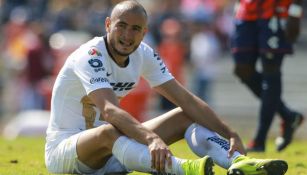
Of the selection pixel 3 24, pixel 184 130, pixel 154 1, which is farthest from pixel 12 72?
pixel 184 130

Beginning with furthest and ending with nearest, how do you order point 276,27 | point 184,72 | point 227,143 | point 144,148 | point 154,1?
point 154,1
point 184,72
point 276,27
point 227,143
point 144,148

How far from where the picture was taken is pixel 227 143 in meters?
7.76

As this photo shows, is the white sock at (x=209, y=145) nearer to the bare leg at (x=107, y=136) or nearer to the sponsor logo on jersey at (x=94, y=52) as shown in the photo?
the bare leg at (x=107, y=136)

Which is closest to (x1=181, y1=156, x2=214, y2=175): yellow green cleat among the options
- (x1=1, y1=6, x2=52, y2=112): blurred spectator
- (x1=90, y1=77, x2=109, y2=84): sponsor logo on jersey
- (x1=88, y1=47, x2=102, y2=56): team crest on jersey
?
(x1=90, y1=77, x2=109, y2=84): sponsor logo on jersey

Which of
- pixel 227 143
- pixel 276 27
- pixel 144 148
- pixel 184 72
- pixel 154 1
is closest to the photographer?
pixel 144 148

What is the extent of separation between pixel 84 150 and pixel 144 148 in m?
0.55

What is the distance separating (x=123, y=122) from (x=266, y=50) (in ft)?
12.4

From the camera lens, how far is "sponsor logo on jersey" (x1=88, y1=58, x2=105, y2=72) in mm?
7438

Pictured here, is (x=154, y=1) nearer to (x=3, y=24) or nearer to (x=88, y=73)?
(x=3, y=24)

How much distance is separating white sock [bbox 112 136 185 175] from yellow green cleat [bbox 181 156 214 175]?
2.8 inches

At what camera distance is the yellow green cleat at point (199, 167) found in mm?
6953

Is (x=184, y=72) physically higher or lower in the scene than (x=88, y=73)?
lower

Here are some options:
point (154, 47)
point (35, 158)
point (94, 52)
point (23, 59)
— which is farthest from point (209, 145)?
point (23, 59)

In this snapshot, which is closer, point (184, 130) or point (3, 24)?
point (184, 130)
